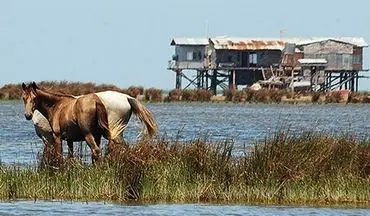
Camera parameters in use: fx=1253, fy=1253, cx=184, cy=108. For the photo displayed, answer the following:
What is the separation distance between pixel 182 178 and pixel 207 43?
10136 centimetres

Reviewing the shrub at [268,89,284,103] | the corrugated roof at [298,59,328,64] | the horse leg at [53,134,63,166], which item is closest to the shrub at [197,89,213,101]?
the shrub at [268,89,284,103]

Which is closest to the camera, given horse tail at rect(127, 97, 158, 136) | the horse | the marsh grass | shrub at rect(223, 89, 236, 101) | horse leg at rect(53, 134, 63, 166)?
the marsh grass

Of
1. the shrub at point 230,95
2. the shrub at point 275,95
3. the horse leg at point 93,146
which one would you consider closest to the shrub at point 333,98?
the shrub at point 275,95

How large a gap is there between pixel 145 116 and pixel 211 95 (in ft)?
267

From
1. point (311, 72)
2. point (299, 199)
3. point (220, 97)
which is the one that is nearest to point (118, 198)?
point (299, 199)

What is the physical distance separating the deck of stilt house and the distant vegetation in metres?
6.68

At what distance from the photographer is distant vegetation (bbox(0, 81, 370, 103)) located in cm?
9456

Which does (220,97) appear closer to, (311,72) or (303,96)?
(303,96)

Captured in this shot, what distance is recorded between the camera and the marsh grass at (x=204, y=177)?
874 inches

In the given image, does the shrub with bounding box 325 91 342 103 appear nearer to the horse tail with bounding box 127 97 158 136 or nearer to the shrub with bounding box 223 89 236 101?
the shrub with bounding box 223 89 236 101

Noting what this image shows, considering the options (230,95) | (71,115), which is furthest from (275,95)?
(71,115)

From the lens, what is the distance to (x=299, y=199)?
73.3 feet

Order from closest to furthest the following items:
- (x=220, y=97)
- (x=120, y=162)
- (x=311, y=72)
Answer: (x=120, y=162), (x=220, y=97), (x=311, y=72)

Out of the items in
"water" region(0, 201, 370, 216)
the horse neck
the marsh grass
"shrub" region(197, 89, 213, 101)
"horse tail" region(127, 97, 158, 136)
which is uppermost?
the horse neck
